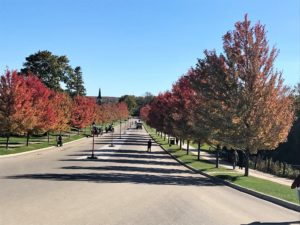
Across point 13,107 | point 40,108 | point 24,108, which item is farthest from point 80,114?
point 13,107

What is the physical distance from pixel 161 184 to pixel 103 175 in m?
4.33

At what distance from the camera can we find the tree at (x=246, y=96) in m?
27.0

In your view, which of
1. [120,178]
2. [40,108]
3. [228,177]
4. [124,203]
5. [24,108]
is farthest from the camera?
[40,108]

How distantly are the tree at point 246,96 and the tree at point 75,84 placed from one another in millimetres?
81207

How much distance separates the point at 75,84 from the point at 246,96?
103 meters

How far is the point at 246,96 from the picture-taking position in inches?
1072

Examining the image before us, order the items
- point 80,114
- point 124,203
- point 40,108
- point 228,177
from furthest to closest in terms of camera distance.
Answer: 1. point 80,114
2. point 40,108
3. point 228,177
4. point 124,203

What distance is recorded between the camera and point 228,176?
86.8 feet

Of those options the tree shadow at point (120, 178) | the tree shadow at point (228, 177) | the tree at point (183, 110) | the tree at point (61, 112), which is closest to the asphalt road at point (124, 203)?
the tree shadow at point (120, 178)

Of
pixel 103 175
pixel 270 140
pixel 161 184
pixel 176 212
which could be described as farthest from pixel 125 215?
pixel 270 140

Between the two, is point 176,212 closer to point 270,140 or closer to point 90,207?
point 90,207

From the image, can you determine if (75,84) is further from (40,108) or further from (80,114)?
(40,108)

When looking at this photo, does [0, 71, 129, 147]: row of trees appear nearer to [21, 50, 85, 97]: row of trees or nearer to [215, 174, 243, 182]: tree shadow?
[215, 174, 243, 182]: tree shadow

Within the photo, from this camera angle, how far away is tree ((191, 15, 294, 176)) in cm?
2695
